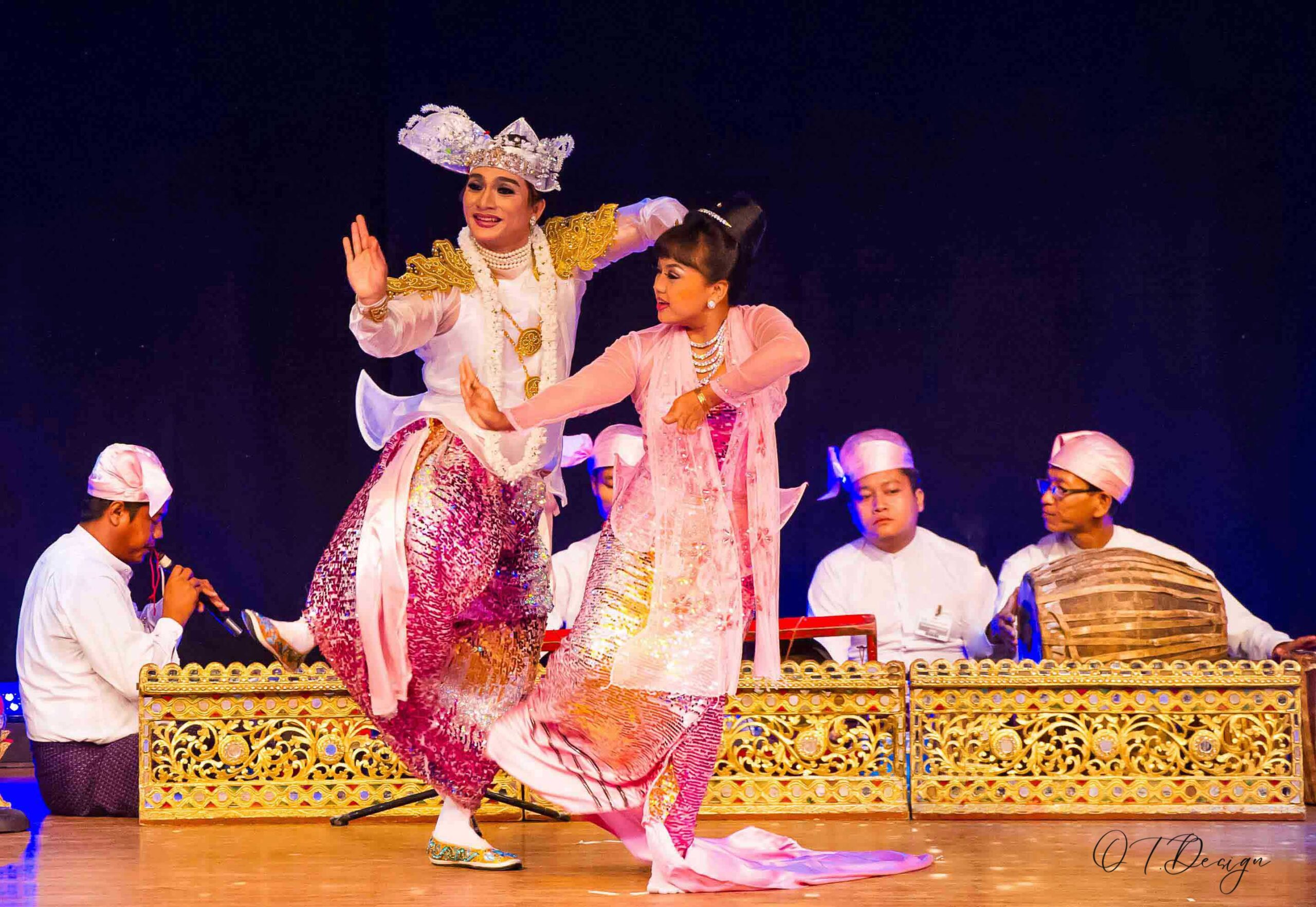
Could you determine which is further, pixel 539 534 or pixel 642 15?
pixel 642 15

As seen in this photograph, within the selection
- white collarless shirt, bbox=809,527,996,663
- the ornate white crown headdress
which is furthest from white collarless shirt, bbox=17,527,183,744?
white collarless shirt, bbox=809,527,996,663

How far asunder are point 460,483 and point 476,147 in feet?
2.64

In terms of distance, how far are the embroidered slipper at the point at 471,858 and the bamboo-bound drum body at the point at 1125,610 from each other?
5.74 feet

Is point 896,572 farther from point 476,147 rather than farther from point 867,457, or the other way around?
point 476,147

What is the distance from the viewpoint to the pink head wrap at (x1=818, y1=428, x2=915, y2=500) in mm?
5680

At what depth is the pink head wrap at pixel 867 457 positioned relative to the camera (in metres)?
5.68

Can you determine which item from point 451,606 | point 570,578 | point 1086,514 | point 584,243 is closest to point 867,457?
point 1086,514

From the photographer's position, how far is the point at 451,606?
3.50m

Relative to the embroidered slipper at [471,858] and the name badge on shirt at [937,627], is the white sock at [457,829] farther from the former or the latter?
the name badge on shirt at [937,627]

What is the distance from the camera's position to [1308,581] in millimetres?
5918

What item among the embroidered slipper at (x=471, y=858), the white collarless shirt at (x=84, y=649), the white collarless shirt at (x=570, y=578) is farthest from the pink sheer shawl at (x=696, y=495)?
the white collarless shirt at (x=570, y=578)

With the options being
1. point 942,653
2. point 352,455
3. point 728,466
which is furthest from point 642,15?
point 728,466

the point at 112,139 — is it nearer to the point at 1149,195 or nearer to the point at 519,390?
the point at 519,390

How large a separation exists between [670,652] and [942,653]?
246 cm
